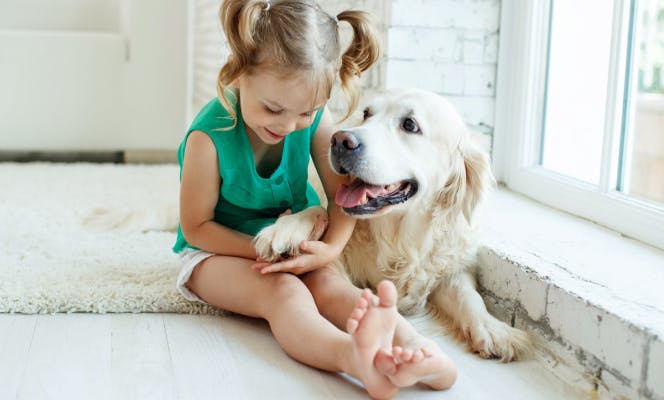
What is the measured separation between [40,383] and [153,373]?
177 millimetres

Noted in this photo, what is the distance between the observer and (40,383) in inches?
49.4

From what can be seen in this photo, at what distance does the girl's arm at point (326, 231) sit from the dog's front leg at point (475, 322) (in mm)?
252

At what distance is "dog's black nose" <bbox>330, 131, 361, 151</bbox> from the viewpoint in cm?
144

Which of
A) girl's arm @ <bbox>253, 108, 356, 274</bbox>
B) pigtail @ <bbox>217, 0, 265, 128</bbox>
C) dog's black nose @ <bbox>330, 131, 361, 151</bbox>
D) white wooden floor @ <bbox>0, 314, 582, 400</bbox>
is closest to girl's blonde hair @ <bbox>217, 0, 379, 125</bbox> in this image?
pigtail @ <bbox>217, 0, 265, 128</bbox>

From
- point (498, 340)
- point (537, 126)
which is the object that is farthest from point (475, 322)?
point (537, 126)

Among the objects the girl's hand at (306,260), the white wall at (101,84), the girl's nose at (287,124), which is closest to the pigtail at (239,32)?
the girl's nose at (287,124)

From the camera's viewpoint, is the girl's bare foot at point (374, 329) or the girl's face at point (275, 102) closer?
the girl's bare foot at point (374, 329)

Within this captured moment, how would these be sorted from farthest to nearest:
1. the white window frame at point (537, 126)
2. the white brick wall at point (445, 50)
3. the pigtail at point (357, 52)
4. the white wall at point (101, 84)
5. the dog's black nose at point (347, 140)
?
the white wall at point (101, 84)
the white brick wall at point (445, 50)
the white window frame at point (537, 126)
the pigtail at point (357, 52)
the dog's black nose at point (347, 140)

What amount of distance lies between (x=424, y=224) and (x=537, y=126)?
797 mm

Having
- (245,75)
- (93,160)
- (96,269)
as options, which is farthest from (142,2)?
(245,75)

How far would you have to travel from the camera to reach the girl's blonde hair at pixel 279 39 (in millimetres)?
1446

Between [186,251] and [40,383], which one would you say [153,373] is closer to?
[40,383]

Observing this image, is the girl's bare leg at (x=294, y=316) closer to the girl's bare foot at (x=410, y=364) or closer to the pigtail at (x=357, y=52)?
the girl's bare foot at (x=410, y=364)

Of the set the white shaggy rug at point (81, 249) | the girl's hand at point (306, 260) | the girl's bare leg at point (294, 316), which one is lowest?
the white shaggy rug at point (81, 249)
